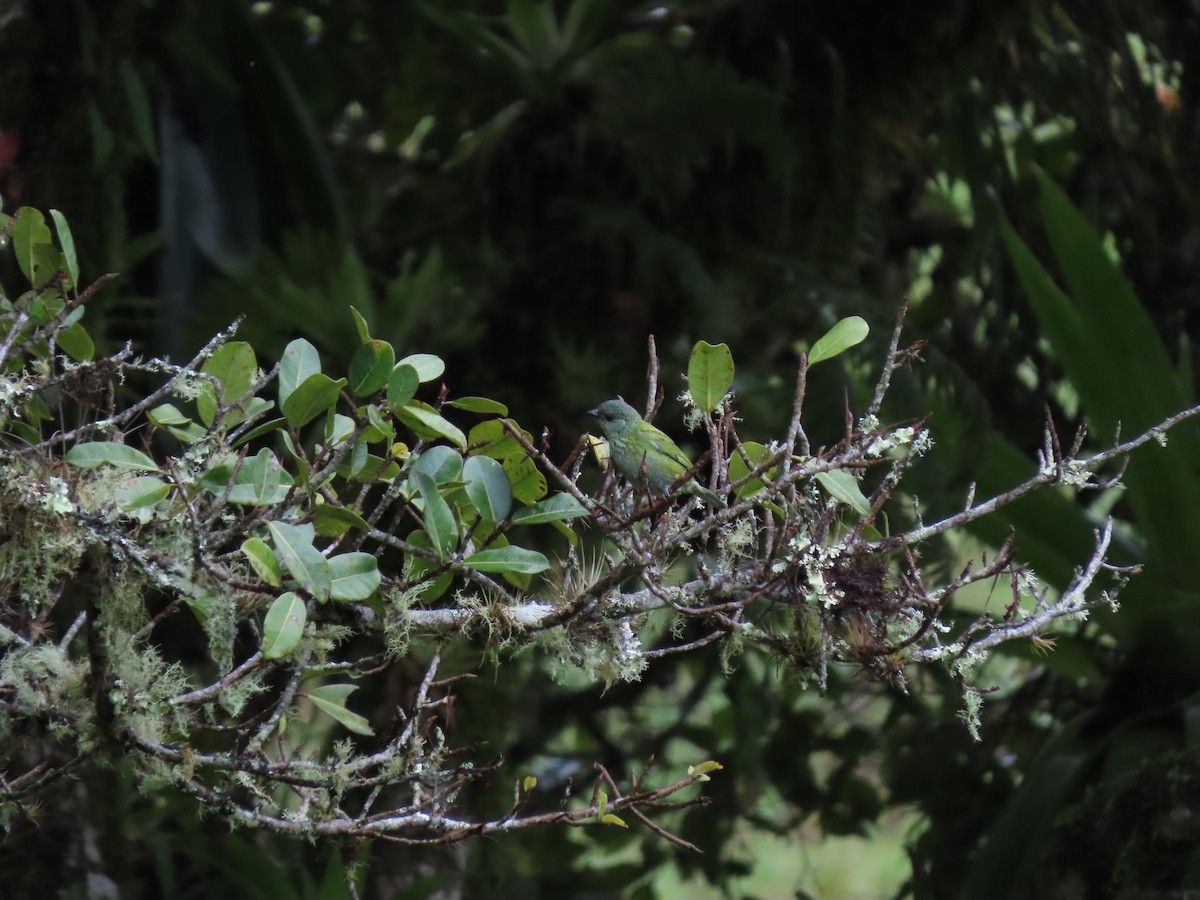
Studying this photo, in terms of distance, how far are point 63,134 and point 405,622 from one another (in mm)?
2018

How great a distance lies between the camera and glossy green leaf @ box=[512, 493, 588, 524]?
1.33 meters

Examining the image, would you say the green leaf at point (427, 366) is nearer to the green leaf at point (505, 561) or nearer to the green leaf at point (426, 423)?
the green leaf at point (426, 423)

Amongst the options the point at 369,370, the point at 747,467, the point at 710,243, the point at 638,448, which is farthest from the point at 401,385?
the point at 710,243

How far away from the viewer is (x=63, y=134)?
2893 millimetres

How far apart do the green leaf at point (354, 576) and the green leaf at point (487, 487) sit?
0.43ft

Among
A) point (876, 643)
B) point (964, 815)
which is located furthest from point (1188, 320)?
point (876, 643)

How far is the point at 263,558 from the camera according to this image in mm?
1184

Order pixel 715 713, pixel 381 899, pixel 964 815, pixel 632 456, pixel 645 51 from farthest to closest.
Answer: pixel 715 713 → pixel 645 51 → pixel 964 815 → pixel 381 899 → pixel 632 456

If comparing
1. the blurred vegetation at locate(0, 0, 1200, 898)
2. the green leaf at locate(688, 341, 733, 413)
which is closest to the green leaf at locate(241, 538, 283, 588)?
the green leaf at locate(688, 341, 733, 413)

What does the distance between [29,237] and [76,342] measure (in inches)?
4.8

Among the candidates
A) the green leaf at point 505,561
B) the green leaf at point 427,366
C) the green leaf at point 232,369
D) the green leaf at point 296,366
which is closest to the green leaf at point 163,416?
the green leaf at point 232,369

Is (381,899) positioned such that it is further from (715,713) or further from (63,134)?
(63,134)

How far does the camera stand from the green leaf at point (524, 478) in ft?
4.54

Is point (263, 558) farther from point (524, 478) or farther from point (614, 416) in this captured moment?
point (614, 416)
